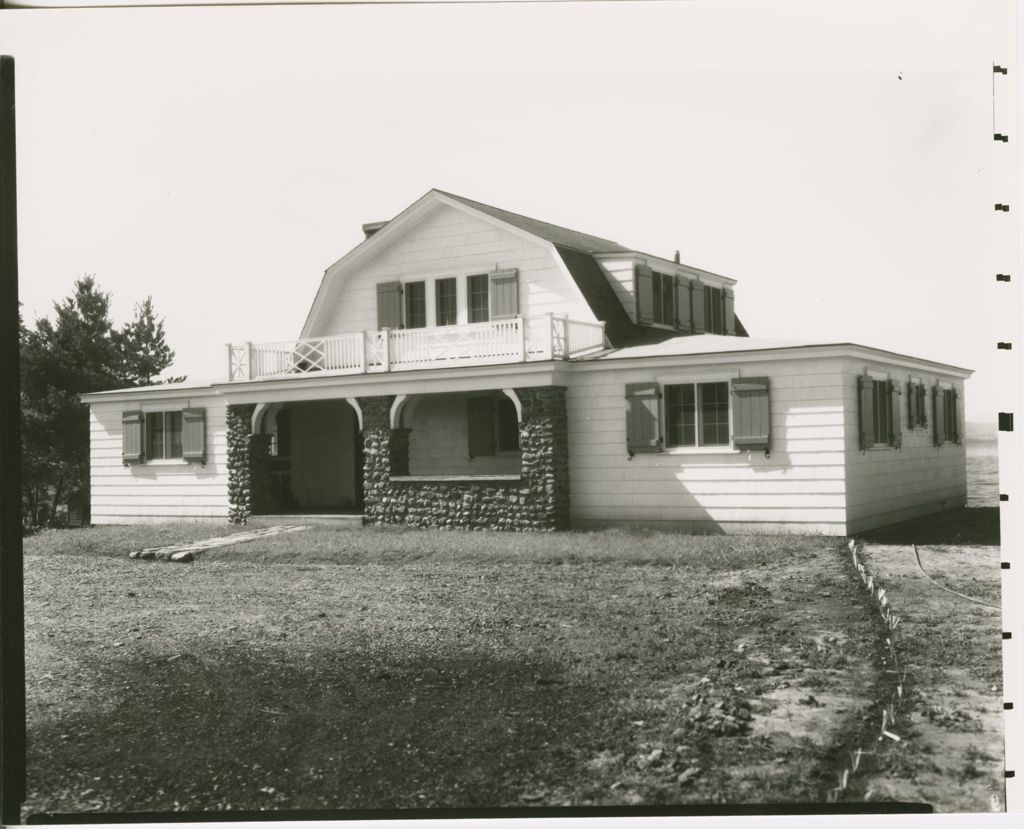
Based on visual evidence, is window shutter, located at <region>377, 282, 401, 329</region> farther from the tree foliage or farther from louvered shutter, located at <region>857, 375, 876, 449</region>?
louvered shutter, located at <region>857, 375, 876, 449</region>

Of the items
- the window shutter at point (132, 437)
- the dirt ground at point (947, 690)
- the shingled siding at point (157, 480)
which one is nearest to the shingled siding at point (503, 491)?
the shingled siding at point (157, 480)

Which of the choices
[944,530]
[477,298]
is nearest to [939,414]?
[944,530]

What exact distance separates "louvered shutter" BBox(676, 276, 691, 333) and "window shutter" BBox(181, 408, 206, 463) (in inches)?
390

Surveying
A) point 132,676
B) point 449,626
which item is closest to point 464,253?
point 449,626

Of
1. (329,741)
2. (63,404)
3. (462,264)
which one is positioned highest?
(462,264)

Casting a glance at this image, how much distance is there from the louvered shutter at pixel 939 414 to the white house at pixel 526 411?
0.14 ft

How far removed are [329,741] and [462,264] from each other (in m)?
12.9

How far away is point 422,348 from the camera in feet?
57.8

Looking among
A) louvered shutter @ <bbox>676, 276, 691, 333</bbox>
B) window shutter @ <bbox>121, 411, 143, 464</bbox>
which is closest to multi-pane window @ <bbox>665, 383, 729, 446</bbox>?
louvered shutter @ <bbox>676, 276, 691, 333</bbox>

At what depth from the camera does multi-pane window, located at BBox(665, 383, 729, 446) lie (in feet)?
49.6

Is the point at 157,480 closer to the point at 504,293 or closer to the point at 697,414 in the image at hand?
the point at 504,293

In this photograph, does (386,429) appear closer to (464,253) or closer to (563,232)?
(464,253)

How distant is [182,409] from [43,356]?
275 centimetres

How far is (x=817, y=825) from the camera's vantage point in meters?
5.89
